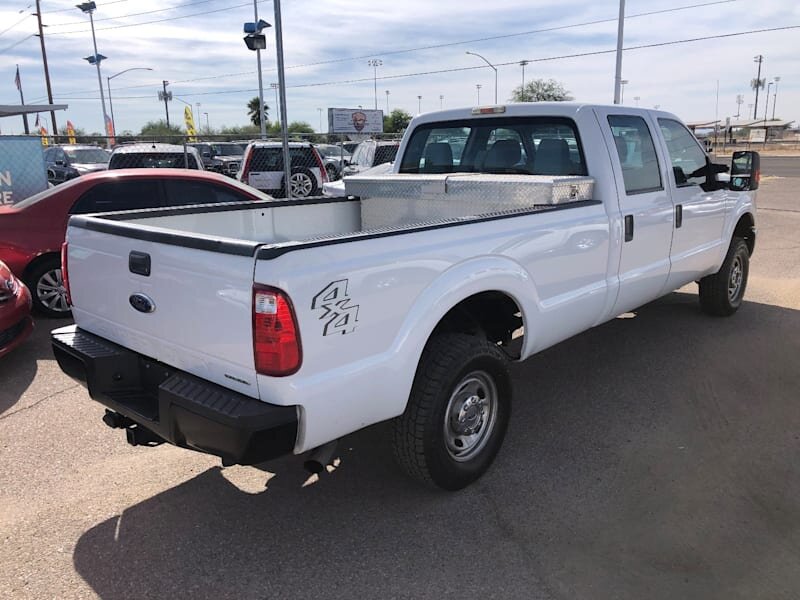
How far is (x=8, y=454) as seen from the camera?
3949 millimetres

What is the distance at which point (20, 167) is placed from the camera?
35.7ft

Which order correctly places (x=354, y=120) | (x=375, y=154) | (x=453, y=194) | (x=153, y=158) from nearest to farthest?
1. (x=453, y=194)
2. (x=153, y=158)
3. (x=375, y=154)
4. (x=354, y=120)

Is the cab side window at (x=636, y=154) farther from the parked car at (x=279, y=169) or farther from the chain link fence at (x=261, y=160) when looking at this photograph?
the parked car at (x=279, y=169)

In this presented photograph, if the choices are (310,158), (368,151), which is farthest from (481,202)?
(368,151)

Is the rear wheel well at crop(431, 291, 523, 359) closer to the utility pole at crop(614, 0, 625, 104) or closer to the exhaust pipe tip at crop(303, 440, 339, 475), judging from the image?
the exhaust pipe tip at crop(303, 440, 339, 475)

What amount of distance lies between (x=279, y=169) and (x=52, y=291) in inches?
394

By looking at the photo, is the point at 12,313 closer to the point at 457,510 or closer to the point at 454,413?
the point at 454,413

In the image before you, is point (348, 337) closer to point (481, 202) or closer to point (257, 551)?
point (257, 551)

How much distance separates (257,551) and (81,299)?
157 centimetres

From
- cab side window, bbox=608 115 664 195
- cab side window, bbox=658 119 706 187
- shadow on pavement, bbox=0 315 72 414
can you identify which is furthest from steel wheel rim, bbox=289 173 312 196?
cab side window, bbox=608 115 664 195

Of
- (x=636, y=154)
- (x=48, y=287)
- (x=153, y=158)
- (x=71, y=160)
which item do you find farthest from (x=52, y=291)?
(x=71, y=160)

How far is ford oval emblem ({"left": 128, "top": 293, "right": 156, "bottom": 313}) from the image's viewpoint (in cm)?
290

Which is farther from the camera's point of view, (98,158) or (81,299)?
(98,158)

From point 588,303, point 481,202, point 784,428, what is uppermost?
point 481,202
